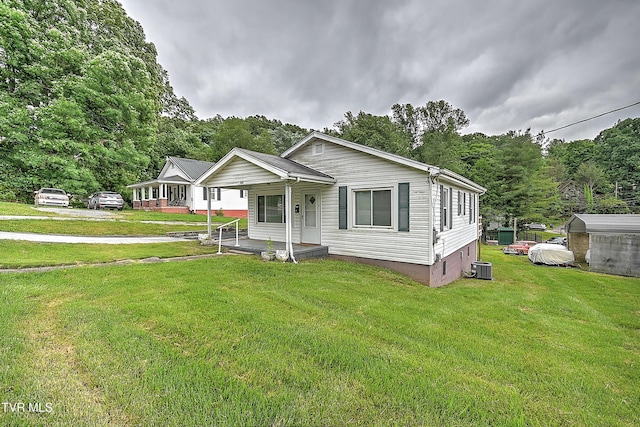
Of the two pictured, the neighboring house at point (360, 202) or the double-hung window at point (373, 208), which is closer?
the neighboring house at point (360, 202)

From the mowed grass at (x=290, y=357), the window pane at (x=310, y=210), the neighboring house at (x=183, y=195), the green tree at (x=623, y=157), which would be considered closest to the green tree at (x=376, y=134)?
the neighboring house at (x=183, y=195)

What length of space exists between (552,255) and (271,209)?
1606cm

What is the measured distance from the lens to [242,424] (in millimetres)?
2096

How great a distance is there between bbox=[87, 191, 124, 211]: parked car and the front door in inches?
743

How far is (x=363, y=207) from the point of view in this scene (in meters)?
8.88

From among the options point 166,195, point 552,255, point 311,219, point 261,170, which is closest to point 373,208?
point 311,219

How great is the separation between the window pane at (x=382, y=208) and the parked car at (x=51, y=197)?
68.8 feet

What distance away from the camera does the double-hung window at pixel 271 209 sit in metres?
10.7

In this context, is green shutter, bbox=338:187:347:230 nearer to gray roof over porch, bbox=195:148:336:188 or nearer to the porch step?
gray roof over porch, bbox=195:148:336:188

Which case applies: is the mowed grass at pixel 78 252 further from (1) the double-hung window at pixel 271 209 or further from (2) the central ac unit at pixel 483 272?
(2) the central ac unit at pixel 483 272

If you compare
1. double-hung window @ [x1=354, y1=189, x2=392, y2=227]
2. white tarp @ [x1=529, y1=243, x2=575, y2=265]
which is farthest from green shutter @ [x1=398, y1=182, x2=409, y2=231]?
white tarp @ [x1=529, y1=243, x2=575, y2=265]

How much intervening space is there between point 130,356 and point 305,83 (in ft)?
65.7

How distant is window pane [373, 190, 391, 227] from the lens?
27.6ft

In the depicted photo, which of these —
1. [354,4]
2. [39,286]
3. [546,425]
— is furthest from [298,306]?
[354,4]
